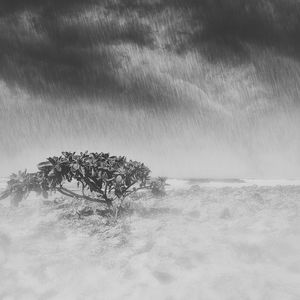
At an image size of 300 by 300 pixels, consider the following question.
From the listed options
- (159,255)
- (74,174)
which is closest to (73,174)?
(74,174)

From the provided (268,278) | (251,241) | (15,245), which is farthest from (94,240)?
(268,278)

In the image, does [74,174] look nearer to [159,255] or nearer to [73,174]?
[73,174]

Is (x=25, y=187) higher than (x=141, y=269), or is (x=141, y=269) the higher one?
(x=25, y=187)

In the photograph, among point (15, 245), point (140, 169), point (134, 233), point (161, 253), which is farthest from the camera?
point (140, 169)

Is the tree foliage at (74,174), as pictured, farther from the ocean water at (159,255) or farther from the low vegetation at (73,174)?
the ocean water at (159,255)

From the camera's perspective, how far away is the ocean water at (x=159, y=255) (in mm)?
11750

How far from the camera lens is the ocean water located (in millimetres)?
11750

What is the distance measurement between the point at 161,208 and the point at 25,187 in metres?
10.4

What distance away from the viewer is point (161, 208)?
25625mm

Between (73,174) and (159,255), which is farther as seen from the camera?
(73,174)

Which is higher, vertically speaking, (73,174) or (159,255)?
(73,174)

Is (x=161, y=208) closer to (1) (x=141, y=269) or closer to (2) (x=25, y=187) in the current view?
(2) (x=25, y=187)

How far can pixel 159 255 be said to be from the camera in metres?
14.5

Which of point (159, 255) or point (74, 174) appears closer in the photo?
point (159, 255)
